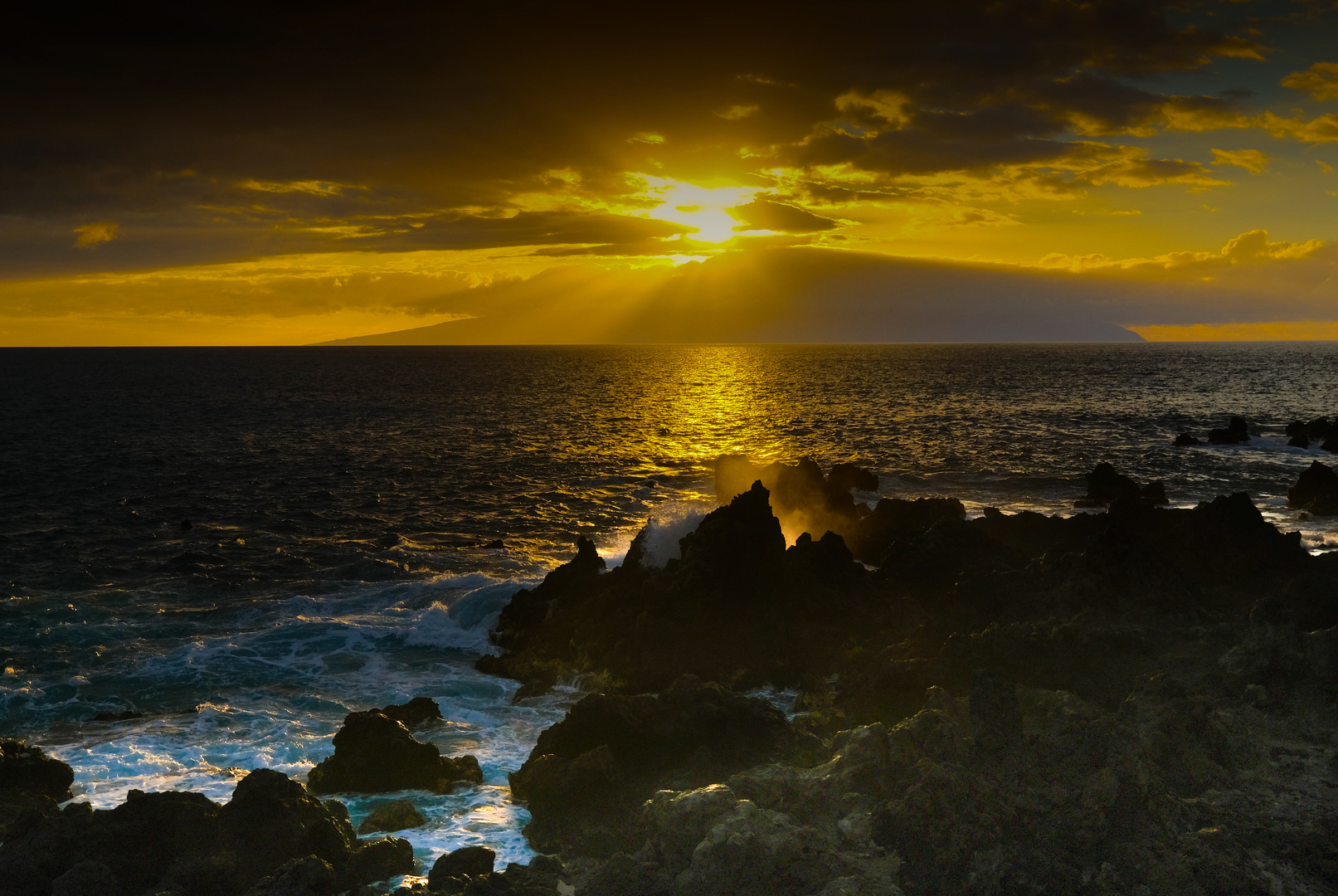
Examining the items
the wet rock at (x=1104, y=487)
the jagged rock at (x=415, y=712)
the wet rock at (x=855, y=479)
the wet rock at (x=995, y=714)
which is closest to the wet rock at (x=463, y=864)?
the wet rock at (x=995, y=714)

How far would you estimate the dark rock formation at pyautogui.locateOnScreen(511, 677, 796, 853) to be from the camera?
14172mm

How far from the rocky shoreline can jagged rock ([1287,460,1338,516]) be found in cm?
2175

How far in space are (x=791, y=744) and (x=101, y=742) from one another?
15708 millimetres

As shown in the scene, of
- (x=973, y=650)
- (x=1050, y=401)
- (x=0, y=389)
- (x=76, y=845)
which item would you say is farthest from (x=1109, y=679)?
(x=0, y=389)

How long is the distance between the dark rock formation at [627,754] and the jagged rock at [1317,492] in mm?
38062

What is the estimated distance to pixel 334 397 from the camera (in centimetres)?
12481

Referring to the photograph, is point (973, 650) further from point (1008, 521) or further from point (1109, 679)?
point (1008, 521)

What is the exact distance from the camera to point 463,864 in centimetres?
1219

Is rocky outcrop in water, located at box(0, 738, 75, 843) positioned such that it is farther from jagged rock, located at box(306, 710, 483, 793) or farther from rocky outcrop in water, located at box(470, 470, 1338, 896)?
rocky outcrop in water, located at box(470, 470, 1338, 896)

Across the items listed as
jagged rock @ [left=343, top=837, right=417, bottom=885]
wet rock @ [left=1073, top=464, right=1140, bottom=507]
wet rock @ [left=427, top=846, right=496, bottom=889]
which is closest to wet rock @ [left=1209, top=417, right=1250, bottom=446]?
wet rock @ [left=1073, top=464, right=1140, bottom=507]

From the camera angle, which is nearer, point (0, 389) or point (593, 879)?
point (593, 879)

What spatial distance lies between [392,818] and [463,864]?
3291mm

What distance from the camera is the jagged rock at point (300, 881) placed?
11.3m

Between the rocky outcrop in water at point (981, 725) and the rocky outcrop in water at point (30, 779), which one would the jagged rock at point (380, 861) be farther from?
the rocky outcrop in water at point (30, 779)
